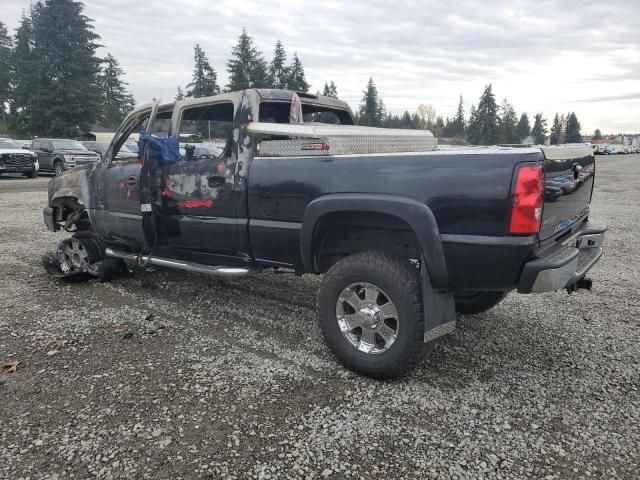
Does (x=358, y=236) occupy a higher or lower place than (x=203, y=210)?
lower

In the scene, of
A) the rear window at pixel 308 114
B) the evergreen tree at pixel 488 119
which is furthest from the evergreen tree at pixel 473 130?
the rear window at pixel 308 114

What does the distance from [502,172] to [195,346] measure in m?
2.64

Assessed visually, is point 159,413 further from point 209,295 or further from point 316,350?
point 209,295

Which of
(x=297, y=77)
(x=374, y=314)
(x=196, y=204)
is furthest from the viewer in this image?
(x=297, y=77)

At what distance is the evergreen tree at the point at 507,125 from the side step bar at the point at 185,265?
82.6 m

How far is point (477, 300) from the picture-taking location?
4.05 meters

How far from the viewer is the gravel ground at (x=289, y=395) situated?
2510mm

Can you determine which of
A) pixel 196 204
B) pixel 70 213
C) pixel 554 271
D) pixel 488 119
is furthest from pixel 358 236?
pixel 488 119

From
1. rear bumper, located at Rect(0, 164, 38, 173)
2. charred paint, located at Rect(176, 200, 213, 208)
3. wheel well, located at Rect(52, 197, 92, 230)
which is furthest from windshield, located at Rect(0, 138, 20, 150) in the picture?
charred paint, located at Rect(176, 200, 213, 208)

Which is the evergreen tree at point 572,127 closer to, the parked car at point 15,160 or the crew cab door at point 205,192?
the parked car at point 15,160

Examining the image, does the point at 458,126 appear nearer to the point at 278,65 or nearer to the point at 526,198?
the point at 278,65

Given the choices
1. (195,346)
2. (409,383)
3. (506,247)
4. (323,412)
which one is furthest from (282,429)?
(506,247)

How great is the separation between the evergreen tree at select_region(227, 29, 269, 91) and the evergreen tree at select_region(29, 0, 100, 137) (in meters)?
16.1

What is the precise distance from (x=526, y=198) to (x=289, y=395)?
1906mm
